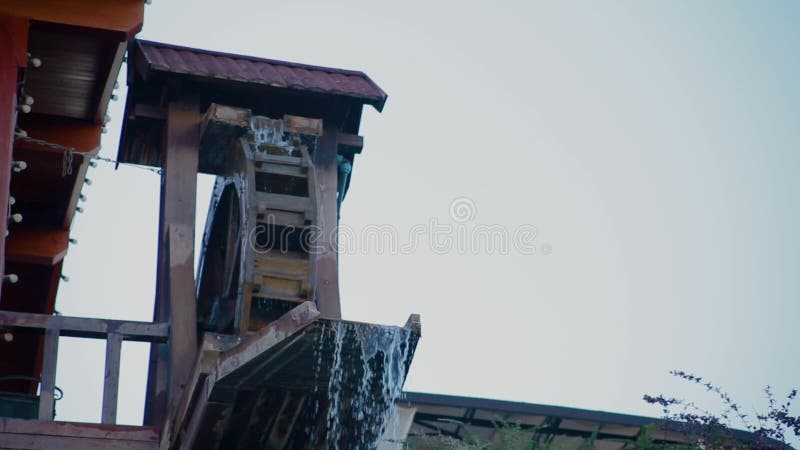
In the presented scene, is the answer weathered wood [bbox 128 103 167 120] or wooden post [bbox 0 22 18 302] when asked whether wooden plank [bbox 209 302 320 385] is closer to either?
wooden post [bbox 0 22 18 302]

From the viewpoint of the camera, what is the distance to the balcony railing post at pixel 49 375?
456 inches

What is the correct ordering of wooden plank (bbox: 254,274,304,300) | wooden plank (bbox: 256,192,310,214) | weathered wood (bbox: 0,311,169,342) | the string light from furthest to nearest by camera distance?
the string light, wooden plank (bbox: 256,192,310,214), wooden plank (bbox: 254,274,304,300), weathered wood (bbox: 0,311,169,342)

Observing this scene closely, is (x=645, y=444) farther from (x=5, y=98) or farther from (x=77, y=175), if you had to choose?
(x=5, y=98)

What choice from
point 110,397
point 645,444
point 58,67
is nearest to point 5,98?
point 58,67

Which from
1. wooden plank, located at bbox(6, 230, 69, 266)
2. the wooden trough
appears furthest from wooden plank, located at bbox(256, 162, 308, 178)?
wooden plank, located at bbox(6, 230, 69, 266)

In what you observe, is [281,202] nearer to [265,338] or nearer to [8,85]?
[265,338]

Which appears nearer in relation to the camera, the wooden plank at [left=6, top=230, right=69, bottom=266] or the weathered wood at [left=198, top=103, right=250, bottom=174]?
the weathered wood at [left=198, top=103, right=250, bottom=174]

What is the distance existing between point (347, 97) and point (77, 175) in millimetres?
3124

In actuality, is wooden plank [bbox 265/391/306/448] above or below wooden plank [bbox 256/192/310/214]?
below

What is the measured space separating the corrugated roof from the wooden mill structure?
0.7 inches

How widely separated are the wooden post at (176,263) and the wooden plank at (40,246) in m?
3.64

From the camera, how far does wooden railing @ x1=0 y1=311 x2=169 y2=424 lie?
38.4 feet

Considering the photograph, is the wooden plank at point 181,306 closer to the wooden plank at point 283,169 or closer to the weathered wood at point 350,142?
the wooden plank at point 283,169

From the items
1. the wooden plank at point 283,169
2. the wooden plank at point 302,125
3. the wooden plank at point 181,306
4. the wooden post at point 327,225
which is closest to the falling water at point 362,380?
the wooden post at point 327,225
